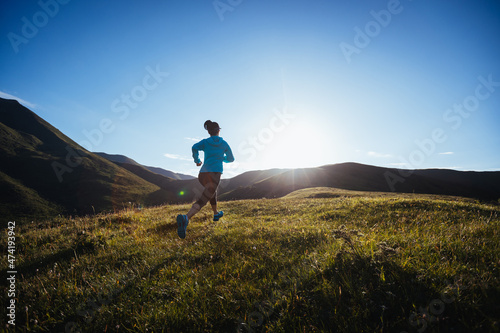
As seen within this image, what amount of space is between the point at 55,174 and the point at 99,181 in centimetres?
2450

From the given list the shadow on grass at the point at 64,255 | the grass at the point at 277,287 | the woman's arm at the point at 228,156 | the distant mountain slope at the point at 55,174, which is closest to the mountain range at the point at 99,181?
the distant mountain slope at the point at 55,174

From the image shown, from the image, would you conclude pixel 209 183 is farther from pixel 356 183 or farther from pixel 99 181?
pixel 99 181

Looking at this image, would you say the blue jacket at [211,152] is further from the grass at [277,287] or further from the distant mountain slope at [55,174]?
the distant mountain slope at [55,174]

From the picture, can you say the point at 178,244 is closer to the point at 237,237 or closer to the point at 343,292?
the point at 237,237

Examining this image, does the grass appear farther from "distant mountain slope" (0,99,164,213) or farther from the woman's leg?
"distant mountain slope" (0,99,164,213)

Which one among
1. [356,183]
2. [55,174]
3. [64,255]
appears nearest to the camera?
[64,255]

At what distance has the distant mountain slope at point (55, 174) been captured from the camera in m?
101

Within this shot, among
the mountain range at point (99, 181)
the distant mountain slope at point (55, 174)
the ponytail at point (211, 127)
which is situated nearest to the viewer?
the ponytail at point (211, 127)

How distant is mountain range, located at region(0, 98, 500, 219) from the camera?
8006cm

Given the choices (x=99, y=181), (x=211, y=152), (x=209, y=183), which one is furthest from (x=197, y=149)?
(x=99, y=181)

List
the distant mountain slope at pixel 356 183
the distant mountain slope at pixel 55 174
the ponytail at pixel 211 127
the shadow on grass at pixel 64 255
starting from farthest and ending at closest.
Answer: the distant mountain slope at pixel 55 174 → the distant mountain slope at pixel 356 183 → the ponytail at pixel 211 127 → the shadow on grass at pixel 64 255

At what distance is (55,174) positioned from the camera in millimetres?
118188

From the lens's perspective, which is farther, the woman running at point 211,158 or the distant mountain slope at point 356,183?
the distant mountain slope at point 356,183

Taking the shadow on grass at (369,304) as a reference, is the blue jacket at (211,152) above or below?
above
